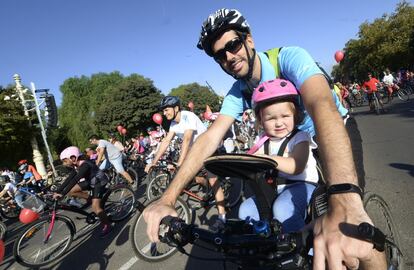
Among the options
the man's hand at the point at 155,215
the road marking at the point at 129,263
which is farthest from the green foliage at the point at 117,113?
the man's hand at the point at 155,215

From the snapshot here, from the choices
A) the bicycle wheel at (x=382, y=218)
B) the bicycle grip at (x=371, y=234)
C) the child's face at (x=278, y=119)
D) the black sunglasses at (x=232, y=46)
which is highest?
the black sunglasses at (x=232, y=46)

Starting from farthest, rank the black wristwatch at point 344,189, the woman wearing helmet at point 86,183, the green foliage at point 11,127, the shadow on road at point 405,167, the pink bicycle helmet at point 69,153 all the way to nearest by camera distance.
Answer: the green foliage at point 11,127
the pink bicycle helmet at point 69,153
the woman wearing helmet at point 86,183
the shadow on road at point 405,167
the black wristwatch at point 344,189

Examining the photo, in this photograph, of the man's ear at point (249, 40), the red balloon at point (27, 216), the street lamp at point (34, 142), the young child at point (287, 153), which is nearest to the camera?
the young child at point (287, 153)

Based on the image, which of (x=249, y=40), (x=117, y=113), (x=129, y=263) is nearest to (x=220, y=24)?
(x=249, y=40)

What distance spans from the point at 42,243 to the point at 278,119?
517 centimetres

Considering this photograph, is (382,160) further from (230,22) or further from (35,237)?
(35,237)

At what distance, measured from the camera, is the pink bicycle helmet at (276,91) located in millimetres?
2146

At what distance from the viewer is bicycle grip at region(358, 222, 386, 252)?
0.96 metres

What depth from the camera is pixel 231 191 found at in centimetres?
657

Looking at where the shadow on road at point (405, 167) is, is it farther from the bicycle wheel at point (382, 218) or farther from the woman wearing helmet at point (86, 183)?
the woman wearing helmet at point (86, 183)

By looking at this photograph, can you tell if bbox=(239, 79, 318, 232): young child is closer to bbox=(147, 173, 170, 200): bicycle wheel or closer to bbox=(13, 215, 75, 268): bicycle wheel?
bbox=(13, 215, 75, 268): bicycle wheel

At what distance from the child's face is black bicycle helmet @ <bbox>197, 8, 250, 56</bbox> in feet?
1.99

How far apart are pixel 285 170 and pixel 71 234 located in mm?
5169

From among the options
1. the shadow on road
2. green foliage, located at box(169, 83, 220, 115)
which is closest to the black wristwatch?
the shadow on road
